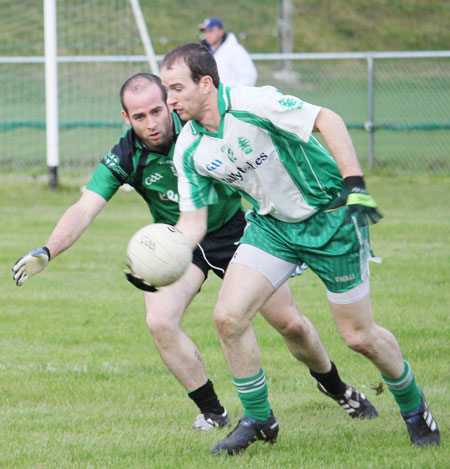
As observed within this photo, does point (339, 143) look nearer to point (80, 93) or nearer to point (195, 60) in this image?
point (195, 60)

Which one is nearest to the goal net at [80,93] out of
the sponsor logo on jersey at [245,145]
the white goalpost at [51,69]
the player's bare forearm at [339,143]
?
the white goalpost at [51,69]

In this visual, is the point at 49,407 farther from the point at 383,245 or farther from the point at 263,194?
the point at 383,245

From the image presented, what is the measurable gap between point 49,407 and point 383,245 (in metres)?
5.60

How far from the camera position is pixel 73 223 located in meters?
5.05

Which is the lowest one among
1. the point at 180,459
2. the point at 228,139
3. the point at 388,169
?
the point at 388,169

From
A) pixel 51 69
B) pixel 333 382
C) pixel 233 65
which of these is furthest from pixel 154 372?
pixel 51 69

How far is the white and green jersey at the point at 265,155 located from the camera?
14.1 feet

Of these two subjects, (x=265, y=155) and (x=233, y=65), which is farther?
(x=233, y=65)

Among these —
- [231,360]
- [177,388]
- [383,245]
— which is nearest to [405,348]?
[177,388]

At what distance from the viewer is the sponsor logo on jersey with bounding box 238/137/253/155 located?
4406 mm

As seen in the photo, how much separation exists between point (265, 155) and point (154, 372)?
221cm

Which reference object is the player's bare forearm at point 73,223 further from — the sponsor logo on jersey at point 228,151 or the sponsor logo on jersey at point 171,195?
the sponsor logo on jersey at point 228,151

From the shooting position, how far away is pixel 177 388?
5.79 m

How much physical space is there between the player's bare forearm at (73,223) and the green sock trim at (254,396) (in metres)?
1.28
